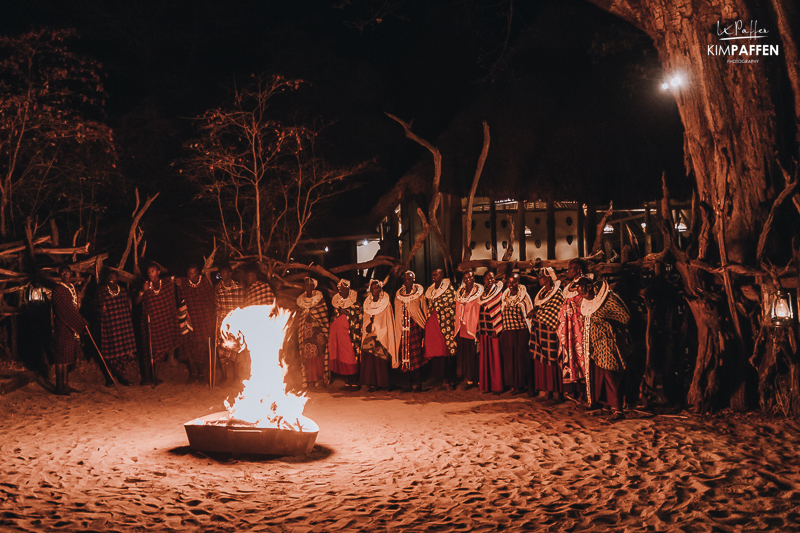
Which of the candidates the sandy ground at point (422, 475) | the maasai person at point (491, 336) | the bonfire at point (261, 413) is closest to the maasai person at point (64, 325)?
the sandy ground at point (422, 475)

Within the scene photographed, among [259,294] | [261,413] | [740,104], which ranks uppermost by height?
[740,104]

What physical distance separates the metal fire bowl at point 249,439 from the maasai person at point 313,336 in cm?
399

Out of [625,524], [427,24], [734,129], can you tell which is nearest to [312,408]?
[625,524]

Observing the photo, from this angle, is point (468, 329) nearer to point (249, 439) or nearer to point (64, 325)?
point (249, 439)

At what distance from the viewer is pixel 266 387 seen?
23.1ft

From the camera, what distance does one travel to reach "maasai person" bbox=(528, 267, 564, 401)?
8555 mm

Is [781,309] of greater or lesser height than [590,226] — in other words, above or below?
below

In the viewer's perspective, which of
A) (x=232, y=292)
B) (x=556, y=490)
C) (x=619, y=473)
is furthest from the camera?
(x=232, y=292)

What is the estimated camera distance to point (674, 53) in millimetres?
8680

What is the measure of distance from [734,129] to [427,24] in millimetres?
14297

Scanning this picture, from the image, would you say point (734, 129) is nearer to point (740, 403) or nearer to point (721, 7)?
point (721, 7)

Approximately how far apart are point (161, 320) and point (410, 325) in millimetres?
4181
